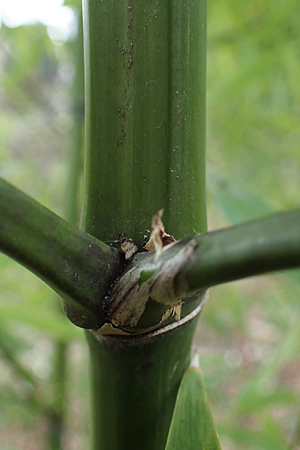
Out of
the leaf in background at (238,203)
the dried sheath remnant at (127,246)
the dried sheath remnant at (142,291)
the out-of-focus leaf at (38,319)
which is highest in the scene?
the leaf in background at (238,203)

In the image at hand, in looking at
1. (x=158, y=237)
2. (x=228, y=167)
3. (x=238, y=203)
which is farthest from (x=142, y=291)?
(x=228, y=167)

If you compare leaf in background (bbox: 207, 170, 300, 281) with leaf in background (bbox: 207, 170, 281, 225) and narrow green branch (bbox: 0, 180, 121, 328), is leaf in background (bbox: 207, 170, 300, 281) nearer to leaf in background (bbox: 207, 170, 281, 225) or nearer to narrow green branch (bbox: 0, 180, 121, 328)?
leaf in background (bbox: 207, 170, 281, 225)

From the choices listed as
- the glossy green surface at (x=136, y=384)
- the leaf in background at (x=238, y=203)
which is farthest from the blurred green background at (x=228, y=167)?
the glossy green surface at (x=136, y=384)

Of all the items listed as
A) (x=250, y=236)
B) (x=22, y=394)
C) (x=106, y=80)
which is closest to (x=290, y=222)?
(x=250, y=236)

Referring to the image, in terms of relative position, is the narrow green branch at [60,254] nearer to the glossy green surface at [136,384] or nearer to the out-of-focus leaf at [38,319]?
the glossy green surface at [136,384]

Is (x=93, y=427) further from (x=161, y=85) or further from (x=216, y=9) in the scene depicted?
(x=216, y=9)

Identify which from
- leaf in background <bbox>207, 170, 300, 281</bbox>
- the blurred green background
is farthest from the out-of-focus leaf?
leaf in background <bbox>207, 170, 300, 281</bbox>
